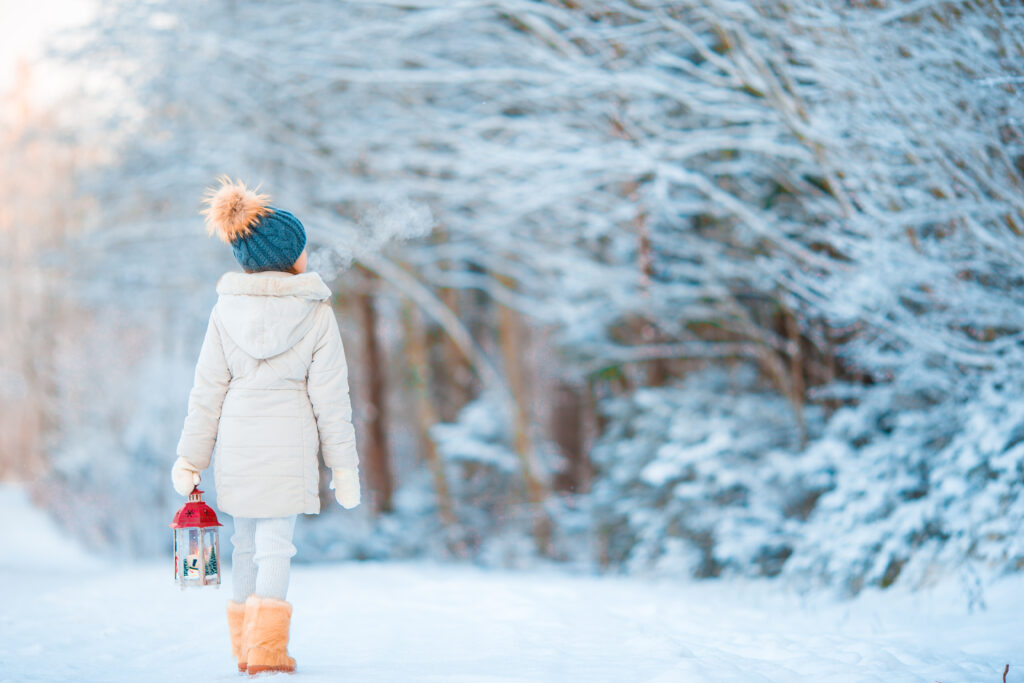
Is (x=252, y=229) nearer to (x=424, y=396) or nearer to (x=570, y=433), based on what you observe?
(x=424, y=396)

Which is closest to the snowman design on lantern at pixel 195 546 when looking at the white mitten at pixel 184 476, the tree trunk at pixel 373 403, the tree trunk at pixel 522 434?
the white mitten at pixel 184 476

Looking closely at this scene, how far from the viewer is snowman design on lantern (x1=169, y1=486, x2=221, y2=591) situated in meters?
2.87

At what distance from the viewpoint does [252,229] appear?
2.91 meters

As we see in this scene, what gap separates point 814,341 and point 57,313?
17479mm

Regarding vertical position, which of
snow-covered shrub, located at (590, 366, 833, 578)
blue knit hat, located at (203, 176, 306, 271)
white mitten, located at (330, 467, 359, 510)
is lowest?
snow-covered shrub, located at (590, 366, 833, 578)

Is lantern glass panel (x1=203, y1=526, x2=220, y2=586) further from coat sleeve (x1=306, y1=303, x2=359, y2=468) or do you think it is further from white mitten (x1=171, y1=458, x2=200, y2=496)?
coat sleeve (x1=306, y1=303, x2=359, y2=468)

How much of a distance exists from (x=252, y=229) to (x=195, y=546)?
1102mm

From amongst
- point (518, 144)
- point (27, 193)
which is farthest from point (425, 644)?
point (27, 193)

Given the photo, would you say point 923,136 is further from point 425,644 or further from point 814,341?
point 425,644

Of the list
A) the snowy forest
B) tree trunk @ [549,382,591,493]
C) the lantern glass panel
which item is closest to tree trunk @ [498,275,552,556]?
the snowy forest

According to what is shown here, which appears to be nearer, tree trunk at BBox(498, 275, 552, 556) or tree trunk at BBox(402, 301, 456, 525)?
tree trunk at BBox(498, 275, 552, 556)

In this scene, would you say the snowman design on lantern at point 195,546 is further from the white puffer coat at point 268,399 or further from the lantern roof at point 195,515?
the white puffer coat at point 268,399

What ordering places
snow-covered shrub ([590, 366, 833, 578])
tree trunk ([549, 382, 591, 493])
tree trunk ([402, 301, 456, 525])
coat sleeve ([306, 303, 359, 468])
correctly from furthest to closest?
tree trunk ([549, 382, 591, 493]) < tree trunk ([402, 301, 456, 525]) < snow-covered shrub ([590, 366, 833, 578]) < coat sleeve ([306, 303, 359, 468])

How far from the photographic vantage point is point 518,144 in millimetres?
7199
